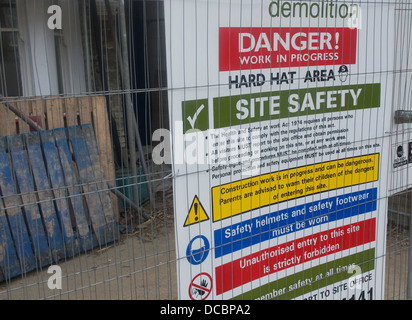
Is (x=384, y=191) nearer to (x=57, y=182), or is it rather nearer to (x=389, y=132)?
(x=389, y=132)

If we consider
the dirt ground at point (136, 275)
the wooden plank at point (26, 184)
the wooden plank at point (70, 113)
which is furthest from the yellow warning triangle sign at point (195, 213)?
the wooden plank at point (70, 113)

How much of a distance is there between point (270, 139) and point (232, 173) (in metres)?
0.26

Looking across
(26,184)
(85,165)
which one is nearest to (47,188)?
(26,184)

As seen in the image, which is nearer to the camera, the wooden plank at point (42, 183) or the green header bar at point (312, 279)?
the green header bar at point (312, 279)

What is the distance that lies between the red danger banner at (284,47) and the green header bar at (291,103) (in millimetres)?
134

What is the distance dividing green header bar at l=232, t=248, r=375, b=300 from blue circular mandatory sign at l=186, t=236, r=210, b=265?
0.33 meters

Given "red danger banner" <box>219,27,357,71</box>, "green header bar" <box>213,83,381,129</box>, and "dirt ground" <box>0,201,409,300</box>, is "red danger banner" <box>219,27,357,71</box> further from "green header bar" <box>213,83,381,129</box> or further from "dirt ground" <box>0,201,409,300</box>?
"dirt ground" <box>0,201,409,300</box>

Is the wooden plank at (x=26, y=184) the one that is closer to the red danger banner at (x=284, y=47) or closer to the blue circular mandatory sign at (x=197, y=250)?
the blue circular mandatory sign at (x=197, y=250)

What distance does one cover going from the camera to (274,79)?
2.19 m

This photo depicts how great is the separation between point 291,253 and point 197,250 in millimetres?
615

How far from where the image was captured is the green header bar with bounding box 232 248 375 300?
2398 millimetres

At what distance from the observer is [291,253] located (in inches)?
96.6

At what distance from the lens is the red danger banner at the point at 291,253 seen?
2.24 m

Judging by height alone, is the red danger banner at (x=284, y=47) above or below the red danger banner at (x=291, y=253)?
above
